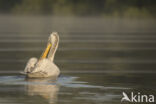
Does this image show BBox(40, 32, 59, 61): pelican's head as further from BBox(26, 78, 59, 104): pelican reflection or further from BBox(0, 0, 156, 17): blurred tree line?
BBox(0, 0, 156, 17): blurred tree line

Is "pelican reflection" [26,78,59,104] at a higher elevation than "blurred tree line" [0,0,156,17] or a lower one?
higher

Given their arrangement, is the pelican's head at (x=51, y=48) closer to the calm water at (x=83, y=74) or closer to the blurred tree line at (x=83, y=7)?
the calm water at (x=83, y=74)

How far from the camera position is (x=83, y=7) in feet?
270

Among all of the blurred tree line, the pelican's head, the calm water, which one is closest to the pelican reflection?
the calm water

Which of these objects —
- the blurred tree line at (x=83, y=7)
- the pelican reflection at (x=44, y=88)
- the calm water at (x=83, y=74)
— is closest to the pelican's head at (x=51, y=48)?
the calm water at (x=83, y=74)

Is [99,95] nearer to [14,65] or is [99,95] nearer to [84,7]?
[14,65]

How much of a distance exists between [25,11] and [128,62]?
2445 inches

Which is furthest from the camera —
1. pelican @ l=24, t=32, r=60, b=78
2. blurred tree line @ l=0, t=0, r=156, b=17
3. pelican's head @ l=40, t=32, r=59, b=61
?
blurred tree line @ l=0, t=0, r=156, b=17

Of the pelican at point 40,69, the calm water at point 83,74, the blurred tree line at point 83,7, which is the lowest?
the blurred tree line at point 83,7

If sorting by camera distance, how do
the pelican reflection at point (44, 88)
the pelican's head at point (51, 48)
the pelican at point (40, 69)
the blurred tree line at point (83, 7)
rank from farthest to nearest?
the blurred tree line at point (83, 7), the pelican's head at point (51, 48), the pelican at point (40, 69), the pelican reflection at point (44, 88)

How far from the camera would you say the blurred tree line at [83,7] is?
7375cm

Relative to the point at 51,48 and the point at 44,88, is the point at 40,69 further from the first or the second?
the point at 51,48

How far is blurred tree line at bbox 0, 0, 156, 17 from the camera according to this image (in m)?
73.8

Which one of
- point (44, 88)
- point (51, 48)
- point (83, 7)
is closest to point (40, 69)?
point (44, 88)
